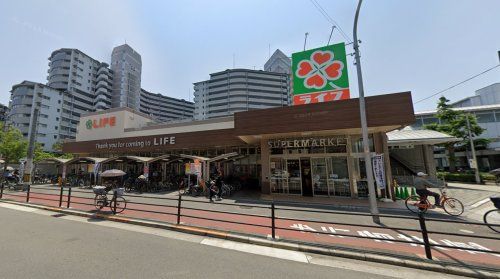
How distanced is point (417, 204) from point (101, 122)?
32872 millimetres

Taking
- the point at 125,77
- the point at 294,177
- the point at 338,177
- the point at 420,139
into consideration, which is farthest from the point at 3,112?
the point at 420,139

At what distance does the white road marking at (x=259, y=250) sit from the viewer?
510cm

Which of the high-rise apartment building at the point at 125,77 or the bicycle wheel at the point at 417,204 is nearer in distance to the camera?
the bicycle wheel at the point at 417,204

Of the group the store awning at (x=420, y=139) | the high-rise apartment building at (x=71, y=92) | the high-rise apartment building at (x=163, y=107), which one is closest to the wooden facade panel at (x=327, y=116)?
the store awning at (x=420, y=139)

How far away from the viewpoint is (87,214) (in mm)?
9000

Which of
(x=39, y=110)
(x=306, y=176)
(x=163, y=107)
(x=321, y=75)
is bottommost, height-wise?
(x=306, y=176)

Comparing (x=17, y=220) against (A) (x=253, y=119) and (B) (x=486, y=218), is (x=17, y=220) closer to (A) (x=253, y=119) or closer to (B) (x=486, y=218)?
(A) (x=253, y=119)

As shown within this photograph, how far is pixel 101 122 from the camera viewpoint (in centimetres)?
2777

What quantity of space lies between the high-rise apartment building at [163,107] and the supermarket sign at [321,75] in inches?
3707

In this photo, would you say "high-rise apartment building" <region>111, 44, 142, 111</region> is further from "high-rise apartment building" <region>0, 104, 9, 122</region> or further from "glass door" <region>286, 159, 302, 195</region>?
"glass door" <region>286, 159, 302, 195</region>

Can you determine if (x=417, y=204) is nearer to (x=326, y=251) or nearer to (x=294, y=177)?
(x=294, y=177)

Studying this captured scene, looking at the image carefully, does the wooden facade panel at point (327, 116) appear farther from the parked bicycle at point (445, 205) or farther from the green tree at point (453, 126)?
the green tree at point (453, 126)

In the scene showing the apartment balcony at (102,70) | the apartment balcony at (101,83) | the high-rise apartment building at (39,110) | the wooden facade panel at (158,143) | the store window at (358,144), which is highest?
the apartment balcony at (102,70)

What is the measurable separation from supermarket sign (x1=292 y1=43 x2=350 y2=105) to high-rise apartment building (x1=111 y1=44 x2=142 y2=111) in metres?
84.6
